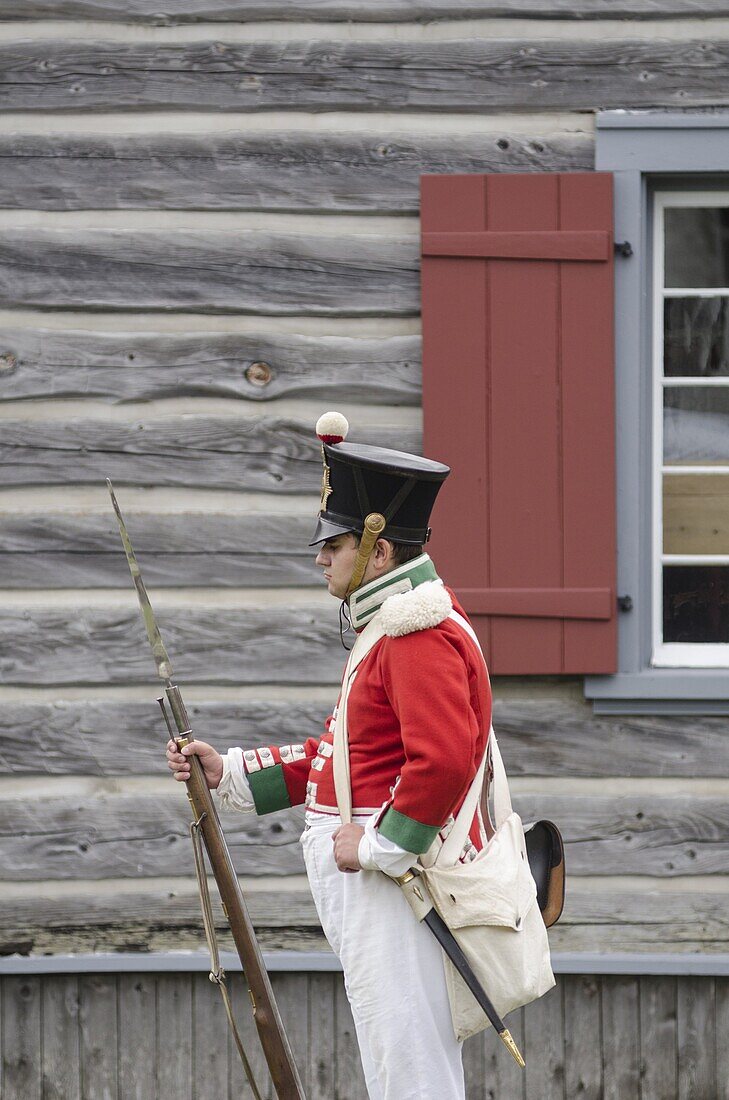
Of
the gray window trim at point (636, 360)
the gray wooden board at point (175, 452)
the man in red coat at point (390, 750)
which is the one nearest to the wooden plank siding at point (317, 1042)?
the gray window trim at point (636, 360)

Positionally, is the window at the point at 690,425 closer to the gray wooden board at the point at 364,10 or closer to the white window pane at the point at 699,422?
the white window pane at the point at 699,422

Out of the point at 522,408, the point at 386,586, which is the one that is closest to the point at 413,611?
the point at 386,586

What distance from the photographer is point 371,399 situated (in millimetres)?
3752

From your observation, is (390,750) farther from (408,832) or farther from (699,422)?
(699,422)

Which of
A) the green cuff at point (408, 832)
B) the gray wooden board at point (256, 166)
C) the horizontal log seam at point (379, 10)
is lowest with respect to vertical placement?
the green cuff at point (408, 832)

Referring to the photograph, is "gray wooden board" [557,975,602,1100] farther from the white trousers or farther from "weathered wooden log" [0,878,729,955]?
the white trousers

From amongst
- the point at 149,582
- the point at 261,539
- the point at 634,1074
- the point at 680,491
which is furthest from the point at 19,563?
the point at 634,1074

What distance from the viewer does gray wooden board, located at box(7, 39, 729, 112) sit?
→ 145 inches

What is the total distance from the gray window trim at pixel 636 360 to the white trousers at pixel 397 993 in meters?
1.48

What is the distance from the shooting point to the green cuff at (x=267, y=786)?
2.67 metres

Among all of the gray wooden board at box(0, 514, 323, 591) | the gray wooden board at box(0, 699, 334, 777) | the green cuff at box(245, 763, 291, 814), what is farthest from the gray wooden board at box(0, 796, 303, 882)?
the green cuff at box(245, 763, 291, 814)

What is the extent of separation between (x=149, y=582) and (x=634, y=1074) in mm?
2169

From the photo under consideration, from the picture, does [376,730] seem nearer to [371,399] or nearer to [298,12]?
[371,399]

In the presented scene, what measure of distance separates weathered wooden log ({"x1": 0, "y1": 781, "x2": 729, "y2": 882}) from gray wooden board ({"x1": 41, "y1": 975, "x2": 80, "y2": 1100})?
0.38 meters
